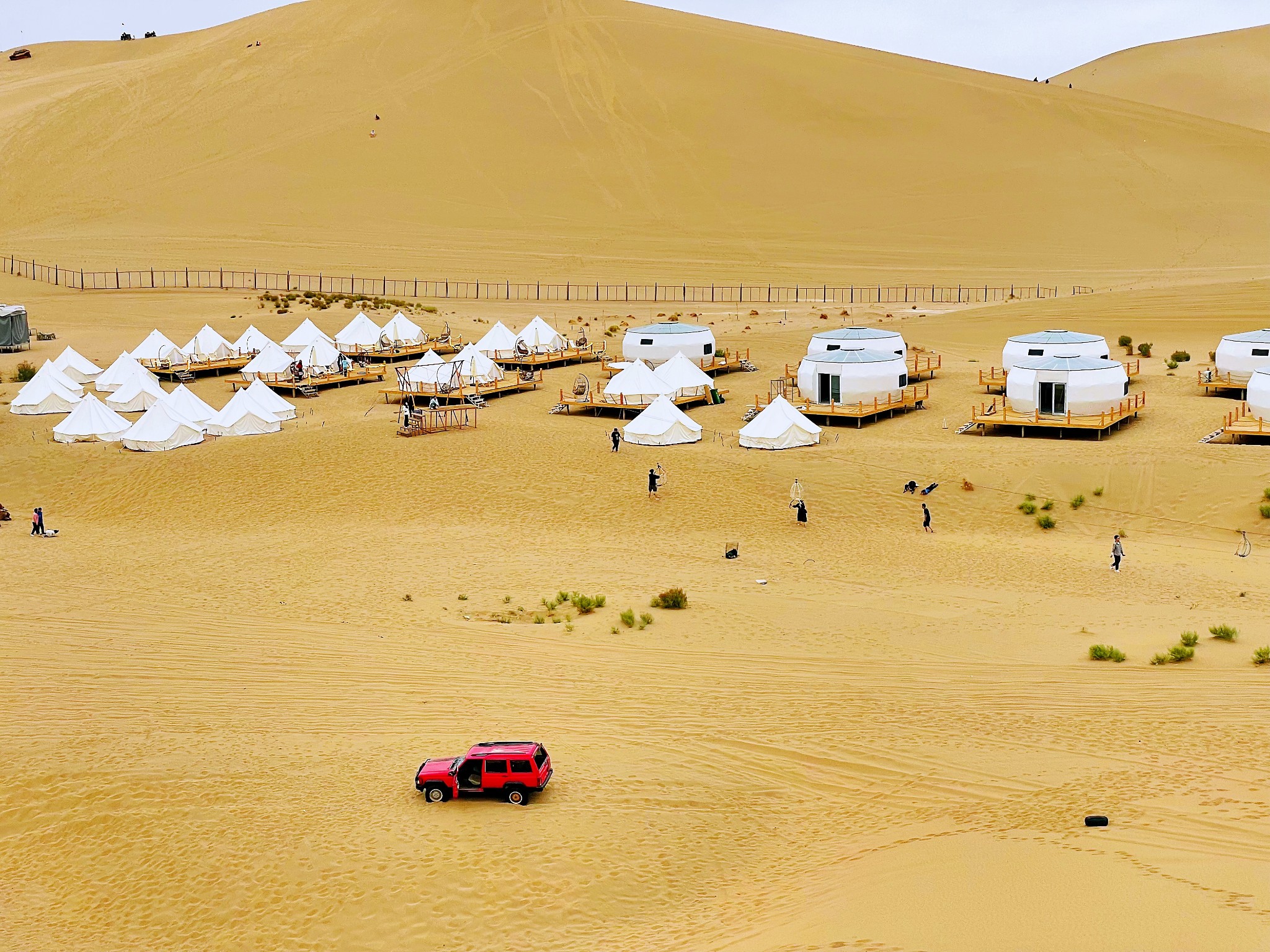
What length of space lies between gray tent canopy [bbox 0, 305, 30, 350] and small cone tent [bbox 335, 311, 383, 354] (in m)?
14.1

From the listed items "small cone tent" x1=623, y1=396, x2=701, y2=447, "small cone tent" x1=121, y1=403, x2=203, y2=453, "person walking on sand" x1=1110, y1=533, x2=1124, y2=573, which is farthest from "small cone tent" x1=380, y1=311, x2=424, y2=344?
"person walking on sand" x1=1110, y1=533, x2=1124, y2=573

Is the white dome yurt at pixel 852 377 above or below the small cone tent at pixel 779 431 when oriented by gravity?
above

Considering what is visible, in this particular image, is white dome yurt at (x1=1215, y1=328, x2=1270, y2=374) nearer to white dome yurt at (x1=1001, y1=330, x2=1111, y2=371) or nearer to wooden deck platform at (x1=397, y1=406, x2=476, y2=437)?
white dome yurt at (x1=1001, y1=330, x2=1111, y2=371)

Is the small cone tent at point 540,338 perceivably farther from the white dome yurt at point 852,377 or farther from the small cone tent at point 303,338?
the white dome yurt at point 852,377

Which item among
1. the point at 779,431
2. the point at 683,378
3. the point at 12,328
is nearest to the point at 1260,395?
the point at 779,431

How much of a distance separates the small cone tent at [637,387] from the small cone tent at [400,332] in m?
17.2

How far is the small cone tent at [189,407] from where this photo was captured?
41500 mm

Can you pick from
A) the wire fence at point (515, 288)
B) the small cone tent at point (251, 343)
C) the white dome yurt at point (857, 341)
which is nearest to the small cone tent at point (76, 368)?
the small cone tent at point (251, 343)

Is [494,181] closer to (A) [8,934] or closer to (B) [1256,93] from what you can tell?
(A) [8,934]

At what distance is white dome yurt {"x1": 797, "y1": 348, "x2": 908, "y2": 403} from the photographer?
140ft

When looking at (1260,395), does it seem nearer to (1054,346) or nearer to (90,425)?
(1054,346)

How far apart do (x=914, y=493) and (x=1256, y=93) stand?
15506 cm

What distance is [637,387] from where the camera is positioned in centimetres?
4453

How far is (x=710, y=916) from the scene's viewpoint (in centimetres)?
1482
